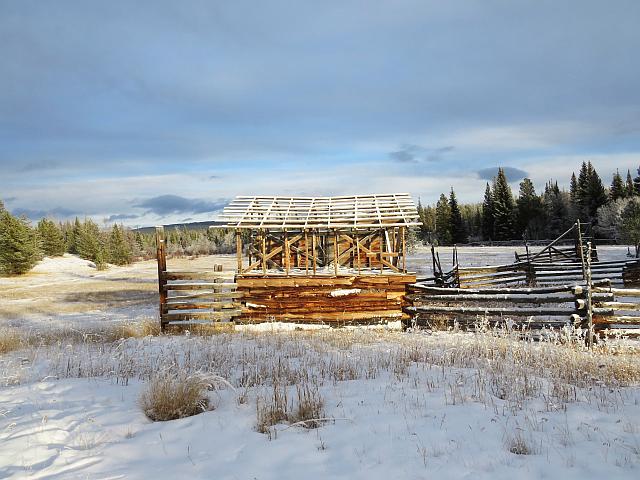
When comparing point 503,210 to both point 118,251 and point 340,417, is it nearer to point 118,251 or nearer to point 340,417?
point 118,251

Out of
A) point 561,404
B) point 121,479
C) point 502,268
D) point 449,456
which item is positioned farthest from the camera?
point 502,268

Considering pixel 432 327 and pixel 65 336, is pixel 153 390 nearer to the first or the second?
pixel 65 336

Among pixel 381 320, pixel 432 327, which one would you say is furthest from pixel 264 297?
pixel 432 327

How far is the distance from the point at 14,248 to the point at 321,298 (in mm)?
52090

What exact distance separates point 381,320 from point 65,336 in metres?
10.1

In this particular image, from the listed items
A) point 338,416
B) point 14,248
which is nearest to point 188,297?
point 338,416

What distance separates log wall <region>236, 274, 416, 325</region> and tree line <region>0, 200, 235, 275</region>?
4973 centimetres

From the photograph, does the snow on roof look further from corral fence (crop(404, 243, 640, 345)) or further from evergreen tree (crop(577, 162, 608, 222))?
evergreen tree (crop(577, 162, 608, 222))

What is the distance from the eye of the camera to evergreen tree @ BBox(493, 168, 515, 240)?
2557 inches

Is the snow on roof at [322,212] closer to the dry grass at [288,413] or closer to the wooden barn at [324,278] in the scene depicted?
the wooden barn at [324,278]

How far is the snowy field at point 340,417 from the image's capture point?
11.0 ft

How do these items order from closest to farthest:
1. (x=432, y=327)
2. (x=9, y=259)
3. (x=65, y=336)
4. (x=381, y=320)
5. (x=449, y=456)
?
(x=449, y=456), (x=65, y=336), (x=432, y=327), (x=381, y=320), (x=9, y=259)

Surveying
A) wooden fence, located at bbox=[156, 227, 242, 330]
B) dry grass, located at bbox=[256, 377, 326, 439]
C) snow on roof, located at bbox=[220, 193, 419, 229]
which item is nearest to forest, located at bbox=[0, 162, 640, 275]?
snow on roof, located at bbox=[220, 193, 419, 229]

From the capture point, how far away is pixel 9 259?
171 feet
